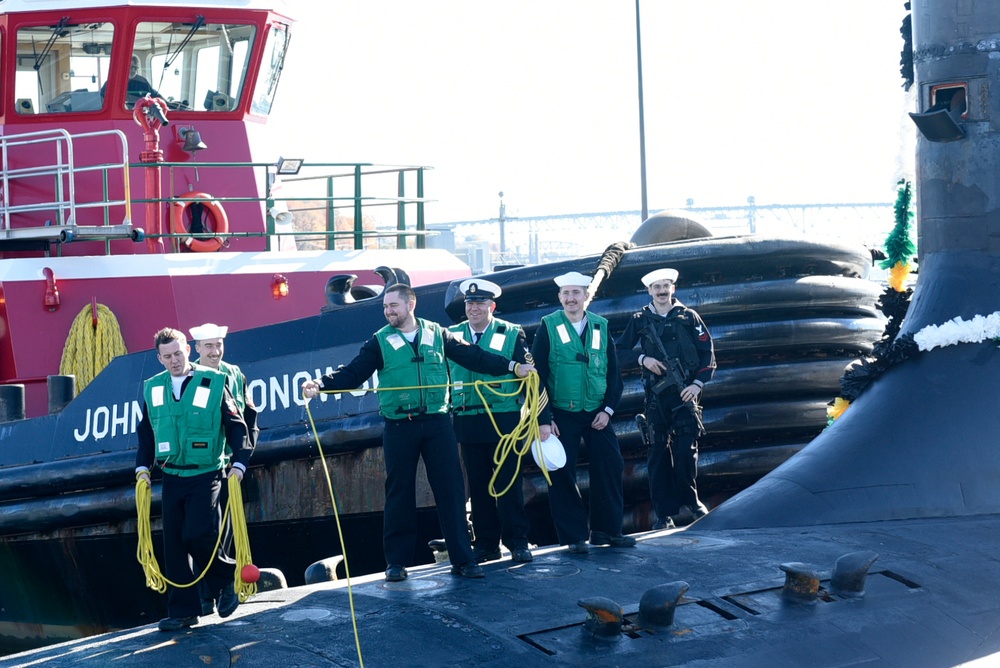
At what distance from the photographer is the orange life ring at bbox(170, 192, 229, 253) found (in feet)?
30.6

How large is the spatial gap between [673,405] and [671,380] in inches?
5.5

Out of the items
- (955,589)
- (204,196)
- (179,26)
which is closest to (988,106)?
(955,589)

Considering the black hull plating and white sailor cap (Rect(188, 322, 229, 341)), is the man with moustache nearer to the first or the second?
the black hull plating

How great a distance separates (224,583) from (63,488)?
324 cm

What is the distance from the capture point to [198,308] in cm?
880

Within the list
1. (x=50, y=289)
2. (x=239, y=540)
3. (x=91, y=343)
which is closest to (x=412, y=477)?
(x=239, y=540)

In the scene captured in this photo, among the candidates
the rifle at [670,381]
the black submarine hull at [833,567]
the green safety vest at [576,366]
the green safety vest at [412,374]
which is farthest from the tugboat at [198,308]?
the green safety vest at [412,374]

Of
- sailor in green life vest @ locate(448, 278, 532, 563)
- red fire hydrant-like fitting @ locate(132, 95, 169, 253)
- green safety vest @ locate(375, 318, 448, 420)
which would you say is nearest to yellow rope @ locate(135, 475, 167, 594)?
green safety vest @ locate(375, 318, 448, 420)

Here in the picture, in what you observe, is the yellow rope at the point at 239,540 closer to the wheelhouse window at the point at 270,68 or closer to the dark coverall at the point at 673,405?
the dark coverall at the point at 673,405

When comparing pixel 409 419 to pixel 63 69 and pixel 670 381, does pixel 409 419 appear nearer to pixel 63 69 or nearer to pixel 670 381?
pixel 670 381

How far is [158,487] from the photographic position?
7.54m

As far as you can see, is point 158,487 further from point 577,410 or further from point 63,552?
point 577,410

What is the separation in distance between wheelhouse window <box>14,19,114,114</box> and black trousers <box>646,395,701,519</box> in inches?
213

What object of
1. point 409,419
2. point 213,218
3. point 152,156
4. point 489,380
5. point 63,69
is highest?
point 63,69
